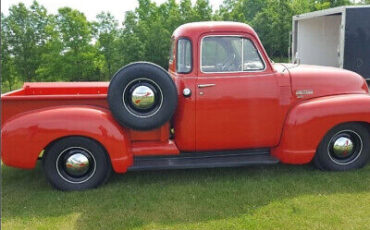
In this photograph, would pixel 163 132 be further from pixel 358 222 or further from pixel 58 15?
pixel 58 15

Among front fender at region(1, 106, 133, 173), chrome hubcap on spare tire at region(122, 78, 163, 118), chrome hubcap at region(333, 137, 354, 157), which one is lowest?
chrome hubcap at region(333, 137, 354, 157)

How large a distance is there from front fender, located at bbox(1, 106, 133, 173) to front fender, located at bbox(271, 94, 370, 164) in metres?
2.04

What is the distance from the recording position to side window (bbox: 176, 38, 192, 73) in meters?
4.48

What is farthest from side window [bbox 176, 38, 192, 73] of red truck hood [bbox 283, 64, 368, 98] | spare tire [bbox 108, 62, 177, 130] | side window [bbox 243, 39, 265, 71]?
red truck hood [bbox 283, 64, 368, 98]

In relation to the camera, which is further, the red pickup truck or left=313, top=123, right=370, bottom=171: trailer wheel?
left=313, top=123, right=370, bottom=171: trailer wheel

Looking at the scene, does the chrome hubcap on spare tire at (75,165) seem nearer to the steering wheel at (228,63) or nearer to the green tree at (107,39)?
the steering wheel at (228,63)

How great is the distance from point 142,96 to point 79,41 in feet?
43.8

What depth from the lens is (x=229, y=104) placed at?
4379 mm

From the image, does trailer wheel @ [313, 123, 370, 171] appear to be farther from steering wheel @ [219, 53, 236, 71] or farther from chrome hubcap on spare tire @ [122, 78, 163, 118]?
chrome hubcap on spare tire @ [122, 78, 163, 118]

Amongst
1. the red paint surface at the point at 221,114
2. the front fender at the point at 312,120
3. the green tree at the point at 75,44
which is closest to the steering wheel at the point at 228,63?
the red paint surface at the point at 221,114

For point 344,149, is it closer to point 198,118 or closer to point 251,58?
point 251,58

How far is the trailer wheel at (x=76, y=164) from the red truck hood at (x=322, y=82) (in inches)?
100

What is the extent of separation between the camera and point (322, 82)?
15.4 feet

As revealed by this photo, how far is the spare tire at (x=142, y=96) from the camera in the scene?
4168 millimetres
